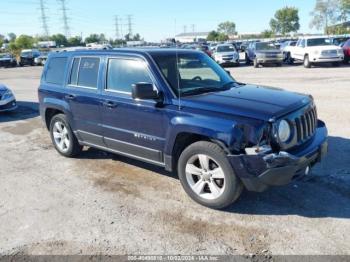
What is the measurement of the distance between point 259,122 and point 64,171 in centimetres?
346

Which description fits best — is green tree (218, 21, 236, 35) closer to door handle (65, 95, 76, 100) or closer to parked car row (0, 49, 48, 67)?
parked car row (0, 49, 48, 67)

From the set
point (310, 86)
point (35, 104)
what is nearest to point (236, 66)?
point (310, 86)

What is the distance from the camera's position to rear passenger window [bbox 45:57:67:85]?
6395 mm

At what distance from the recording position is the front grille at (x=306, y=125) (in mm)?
4297

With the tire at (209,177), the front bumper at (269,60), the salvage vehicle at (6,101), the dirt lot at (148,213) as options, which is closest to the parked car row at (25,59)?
the front bumper at (269,60)

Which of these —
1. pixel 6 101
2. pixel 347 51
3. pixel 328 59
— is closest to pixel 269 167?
pixel 6 101

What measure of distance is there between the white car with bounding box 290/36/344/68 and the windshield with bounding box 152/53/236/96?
17424mm

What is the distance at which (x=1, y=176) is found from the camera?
19.4 feet

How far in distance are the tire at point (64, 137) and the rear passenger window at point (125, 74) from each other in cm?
Answer: 147

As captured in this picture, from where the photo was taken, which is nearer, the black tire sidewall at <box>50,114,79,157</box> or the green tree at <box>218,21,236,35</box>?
the black tire sidewall at <box>50,114,79,157</box>

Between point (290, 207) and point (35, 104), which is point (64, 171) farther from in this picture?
point (35, 104)

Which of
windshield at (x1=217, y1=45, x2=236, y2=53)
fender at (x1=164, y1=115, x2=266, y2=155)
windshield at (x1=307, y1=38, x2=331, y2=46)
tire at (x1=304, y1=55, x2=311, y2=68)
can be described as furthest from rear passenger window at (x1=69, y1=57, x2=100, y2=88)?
windshield at (x1=217, y1=45, x2=236, y2=53)

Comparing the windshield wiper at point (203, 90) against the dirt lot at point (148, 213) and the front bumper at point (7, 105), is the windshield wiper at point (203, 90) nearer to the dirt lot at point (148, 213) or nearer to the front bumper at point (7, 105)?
the dirt lot at point (148, 213)

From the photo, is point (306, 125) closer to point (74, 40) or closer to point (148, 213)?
point (148, 213)
